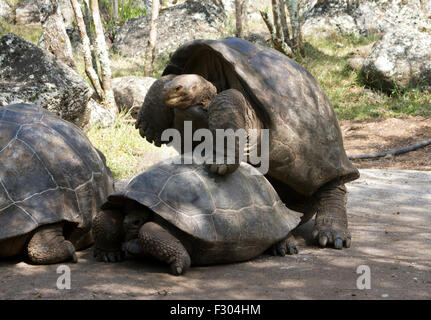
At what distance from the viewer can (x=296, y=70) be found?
4090 mm

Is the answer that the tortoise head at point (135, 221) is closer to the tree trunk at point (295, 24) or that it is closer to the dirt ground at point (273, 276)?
the dirt ground at point (273, 276)

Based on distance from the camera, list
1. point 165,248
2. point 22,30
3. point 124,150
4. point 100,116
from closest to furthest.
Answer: point 165,248 → point 124,150 → point 100,116 → point 22,30

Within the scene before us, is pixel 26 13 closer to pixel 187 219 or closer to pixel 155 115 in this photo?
pixel 155 115

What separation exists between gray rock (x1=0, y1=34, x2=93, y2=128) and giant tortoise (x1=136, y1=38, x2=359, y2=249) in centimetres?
275

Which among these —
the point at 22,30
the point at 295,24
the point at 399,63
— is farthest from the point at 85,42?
the point at 22,30

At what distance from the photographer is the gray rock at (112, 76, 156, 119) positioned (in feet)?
32.9

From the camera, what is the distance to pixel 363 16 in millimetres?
16312

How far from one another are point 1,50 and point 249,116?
4455mm

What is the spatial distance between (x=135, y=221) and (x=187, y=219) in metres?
0.34

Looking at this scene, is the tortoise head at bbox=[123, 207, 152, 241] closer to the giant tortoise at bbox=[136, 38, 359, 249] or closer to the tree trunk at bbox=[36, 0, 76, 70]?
the giant tortoise at bbox=[136, 38, 359, 249]

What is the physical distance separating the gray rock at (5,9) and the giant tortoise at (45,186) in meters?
16.8

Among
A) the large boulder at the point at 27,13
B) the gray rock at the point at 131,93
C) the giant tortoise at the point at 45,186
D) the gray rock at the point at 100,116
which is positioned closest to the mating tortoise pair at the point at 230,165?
the giant tortoise at the point at 45,186

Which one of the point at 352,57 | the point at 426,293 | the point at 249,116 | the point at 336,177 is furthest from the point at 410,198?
the point at 352,57

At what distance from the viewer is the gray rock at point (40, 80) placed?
21.3ft
